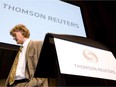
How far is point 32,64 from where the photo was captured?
4.54 feet

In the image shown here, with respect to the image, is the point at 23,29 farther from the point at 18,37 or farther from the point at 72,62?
the point at 72,62

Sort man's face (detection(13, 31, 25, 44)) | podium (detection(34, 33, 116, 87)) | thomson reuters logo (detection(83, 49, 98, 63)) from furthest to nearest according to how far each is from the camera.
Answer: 1. man's face (detection(13, 31, 25, 44))
2. thomson reuters logo (detection(83, 49, 98, 63))
3. podium (detection(34, 33, 116, 87))

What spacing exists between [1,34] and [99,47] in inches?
31.9

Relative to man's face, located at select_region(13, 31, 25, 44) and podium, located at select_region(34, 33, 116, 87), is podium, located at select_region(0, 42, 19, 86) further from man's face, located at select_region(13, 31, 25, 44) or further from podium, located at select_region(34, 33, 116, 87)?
podium, located at select_region(34, 33, 116, 87)

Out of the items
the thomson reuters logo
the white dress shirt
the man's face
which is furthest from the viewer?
the man's face

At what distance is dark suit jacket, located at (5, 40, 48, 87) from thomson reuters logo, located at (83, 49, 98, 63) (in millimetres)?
610

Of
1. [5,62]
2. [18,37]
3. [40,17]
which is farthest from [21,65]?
[40,17]

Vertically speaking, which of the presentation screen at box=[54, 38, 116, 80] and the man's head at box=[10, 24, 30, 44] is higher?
the man's head at box=[10, 24, 30, 44]

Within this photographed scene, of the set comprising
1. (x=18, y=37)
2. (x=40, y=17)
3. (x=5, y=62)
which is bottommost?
(x=5, y=62)

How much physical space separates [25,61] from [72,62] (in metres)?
0.75

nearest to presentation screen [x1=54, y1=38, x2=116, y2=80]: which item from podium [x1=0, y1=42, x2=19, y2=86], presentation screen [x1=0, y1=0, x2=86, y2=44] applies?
presentation screen [x1=0, y1=0, x2=86, y2=44]

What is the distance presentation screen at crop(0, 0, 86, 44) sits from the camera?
154 cm

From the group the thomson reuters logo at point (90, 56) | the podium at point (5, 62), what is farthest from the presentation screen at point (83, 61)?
the podium at point (5, 62)

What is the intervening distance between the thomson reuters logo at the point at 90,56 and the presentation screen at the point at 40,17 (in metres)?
→ 0.80
